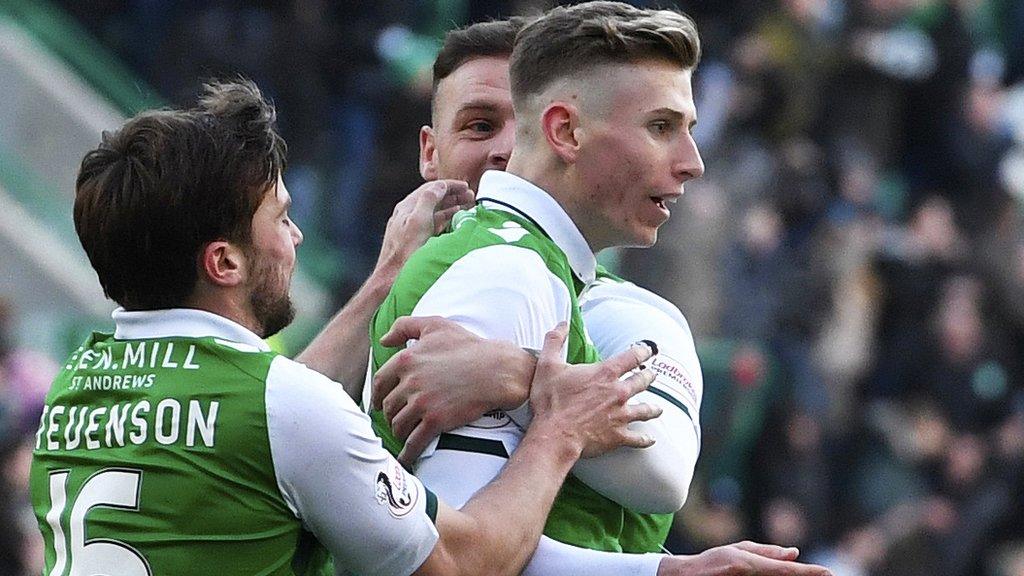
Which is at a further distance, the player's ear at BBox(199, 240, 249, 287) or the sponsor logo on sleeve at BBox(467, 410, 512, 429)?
the sponsor logo on sleeve at BBox(467, 410, 512, 429)

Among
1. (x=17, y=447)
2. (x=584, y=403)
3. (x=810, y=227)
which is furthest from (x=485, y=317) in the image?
(x=810, y=227)

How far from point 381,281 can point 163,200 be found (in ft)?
3.48

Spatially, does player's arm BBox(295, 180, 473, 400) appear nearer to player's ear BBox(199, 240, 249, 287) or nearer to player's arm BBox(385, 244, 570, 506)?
player's arm BBox(385, 244, 570, 506)

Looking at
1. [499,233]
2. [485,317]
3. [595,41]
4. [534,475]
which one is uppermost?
[595,41]

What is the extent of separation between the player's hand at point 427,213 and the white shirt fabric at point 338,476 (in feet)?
3.13

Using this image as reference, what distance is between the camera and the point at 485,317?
3047mm

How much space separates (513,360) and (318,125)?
23.9 feet

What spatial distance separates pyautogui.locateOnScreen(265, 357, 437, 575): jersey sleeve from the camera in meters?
2.72

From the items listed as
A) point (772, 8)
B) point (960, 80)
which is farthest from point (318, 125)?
point (960, 80)

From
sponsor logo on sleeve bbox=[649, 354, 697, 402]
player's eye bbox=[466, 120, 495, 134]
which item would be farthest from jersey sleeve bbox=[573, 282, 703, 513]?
player's eye bbox=[466, 120, 495, 134]

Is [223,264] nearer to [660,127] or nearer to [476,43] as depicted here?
[660,127]

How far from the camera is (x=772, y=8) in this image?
10.9 metres

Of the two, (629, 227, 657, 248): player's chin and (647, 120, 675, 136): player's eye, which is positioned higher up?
(647, 120, 675, 136): player's eye

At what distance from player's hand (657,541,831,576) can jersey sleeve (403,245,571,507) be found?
0.34m
